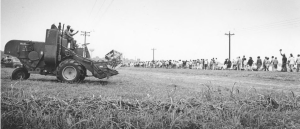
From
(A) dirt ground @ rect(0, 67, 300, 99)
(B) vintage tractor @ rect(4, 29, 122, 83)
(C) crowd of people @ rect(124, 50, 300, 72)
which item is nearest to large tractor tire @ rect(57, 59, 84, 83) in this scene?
(B) vintage tractor @ rect(4, 29, 122, 83)

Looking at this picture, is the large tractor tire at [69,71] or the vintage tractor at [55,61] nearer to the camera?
the large tractor tire at [69,71]

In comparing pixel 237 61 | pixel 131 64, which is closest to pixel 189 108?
pixel 237 61

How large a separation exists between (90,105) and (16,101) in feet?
2.54

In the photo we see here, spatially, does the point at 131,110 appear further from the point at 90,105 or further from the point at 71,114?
the point at 71,114

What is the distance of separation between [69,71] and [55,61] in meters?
0.86

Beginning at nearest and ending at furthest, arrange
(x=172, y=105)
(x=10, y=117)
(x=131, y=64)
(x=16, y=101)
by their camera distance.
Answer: (x=10, y=117) < (x=16, y=101) < (x=172, y=105) < (x=131, y=64)

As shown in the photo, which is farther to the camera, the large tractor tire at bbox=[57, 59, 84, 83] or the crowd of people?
the crowd of people

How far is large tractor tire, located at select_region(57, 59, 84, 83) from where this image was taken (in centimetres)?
804

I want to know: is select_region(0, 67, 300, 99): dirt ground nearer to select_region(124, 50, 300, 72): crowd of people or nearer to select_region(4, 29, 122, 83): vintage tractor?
select_region(4, 29, 122, 83): vintage tractor

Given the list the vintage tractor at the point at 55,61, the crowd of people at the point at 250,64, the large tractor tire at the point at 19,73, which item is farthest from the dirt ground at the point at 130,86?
the crowd of people at the point at 250,64

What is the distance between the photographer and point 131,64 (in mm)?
83312

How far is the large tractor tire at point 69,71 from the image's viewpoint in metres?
8.04

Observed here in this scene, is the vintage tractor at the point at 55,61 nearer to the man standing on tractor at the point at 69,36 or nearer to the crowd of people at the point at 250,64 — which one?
the man standing on tractor at the point at 69,36

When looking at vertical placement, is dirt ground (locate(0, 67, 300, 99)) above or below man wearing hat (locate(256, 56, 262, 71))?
below
